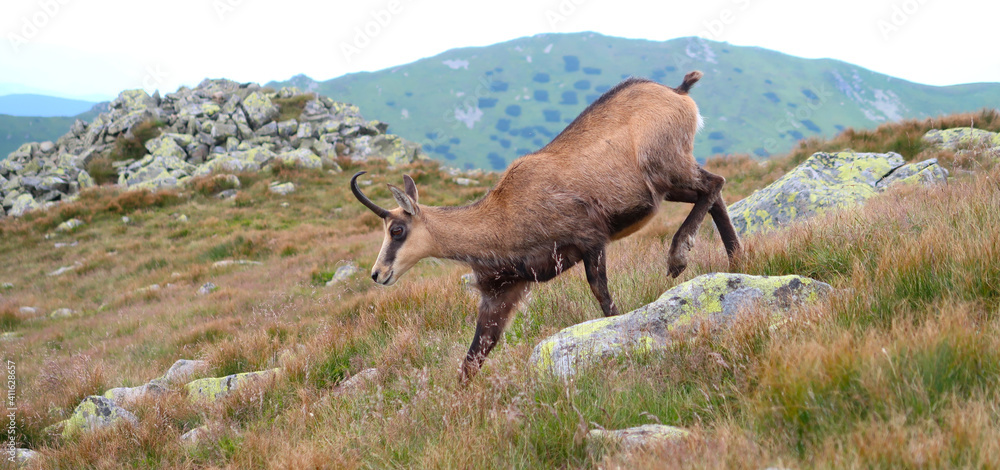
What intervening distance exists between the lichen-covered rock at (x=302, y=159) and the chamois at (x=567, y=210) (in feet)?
59.6

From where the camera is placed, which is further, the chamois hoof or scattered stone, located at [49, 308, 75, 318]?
scattered stone, located at [49, 308, 75, 318]

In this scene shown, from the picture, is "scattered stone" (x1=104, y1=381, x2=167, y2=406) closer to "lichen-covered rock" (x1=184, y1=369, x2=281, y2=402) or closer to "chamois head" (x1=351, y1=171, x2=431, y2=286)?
"lichen-covered rock" (x1=184, y1=369, x2=281, y2=402)

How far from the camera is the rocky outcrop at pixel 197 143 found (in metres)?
21.6

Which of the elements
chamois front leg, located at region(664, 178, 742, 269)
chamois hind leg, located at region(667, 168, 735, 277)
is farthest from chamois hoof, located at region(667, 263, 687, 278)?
chamois front leg, located at region(664, 178, 742, 269)

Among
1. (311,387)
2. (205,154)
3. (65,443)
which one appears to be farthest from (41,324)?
(205,154)

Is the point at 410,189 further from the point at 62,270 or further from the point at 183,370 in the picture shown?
the point at 62,270

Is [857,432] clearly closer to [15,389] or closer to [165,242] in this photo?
[15,389]

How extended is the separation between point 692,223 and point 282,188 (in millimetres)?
17319

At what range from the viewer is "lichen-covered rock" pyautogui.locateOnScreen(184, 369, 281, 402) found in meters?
5.15

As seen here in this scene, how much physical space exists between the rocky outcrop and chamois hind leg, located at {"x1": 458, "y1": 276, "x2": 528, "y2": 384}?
18817mm

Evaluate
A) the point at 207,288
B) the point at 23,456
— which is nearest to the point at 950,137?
the point at 207,288

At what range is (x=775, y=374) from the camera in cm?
247

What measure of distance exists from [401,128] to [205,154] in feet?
298

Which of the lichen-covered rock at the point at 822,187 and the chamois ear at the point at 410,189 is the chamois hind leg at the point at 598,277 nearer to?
the chamois ear at the point at 410,189
